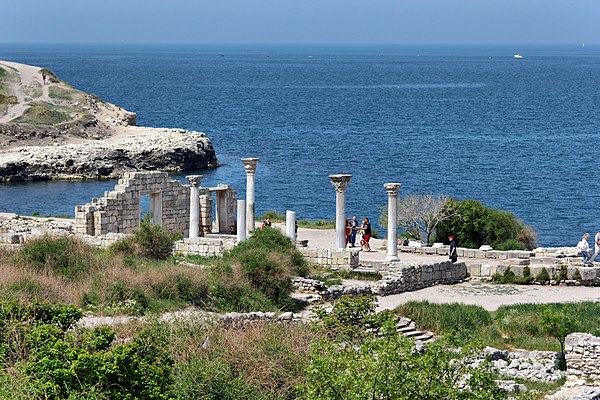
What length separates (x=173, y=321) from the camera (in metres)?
22.1

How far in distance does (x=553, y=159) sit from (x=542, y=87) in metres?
91.7

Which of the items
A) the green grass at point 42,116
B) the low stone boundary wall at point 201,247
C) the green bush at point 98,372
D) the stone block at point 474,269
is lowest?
the green grass at point 42,116

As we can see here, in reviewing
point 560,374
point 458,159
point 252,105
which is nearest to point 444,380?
point 560,374

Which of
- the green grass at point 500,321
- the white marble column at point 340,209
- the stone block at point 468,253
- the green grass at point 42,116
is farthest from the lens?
Result: the green grass at point 42,116

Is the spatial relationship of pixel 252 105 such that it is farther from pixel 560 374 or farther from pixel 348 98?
pixel 560 374

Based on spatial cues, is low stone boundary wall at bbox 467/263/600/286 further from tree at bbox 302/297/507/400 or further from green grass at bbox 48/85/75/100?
green grass at bbox 48/85/75/100

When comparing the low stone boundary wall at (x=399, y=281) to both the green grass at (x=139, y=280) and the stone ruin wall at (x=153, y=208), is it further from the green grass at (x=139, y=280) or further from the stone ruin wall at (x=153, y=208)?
the stone ruin wall at (x=153, y=208)

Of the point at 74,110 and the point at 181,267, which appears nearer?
the point at 181,267

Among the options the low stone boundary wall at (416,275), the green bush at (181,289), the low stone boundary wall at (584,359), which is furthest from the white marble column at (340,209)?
the low stone boundary wall at (584,359)

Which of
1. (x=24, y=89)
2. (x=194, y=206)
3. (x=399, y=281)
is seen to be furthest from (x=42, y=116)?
(x=399, y=281)

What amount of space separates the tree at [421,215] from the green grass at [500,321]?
1212 centimetres

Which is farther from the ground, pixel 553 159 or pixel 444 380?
pixel 444 380

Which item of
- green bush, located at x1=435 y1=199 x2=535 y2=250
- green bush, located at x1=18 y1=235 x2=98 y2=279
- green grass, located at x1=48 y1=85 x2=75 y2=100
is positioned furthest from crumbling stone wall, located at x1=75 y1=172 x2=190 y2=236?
green grass, located at x1=48 y1=85 x2=75 y2=100

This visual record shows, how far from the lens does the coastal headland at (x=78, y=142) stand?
78.6 meters
